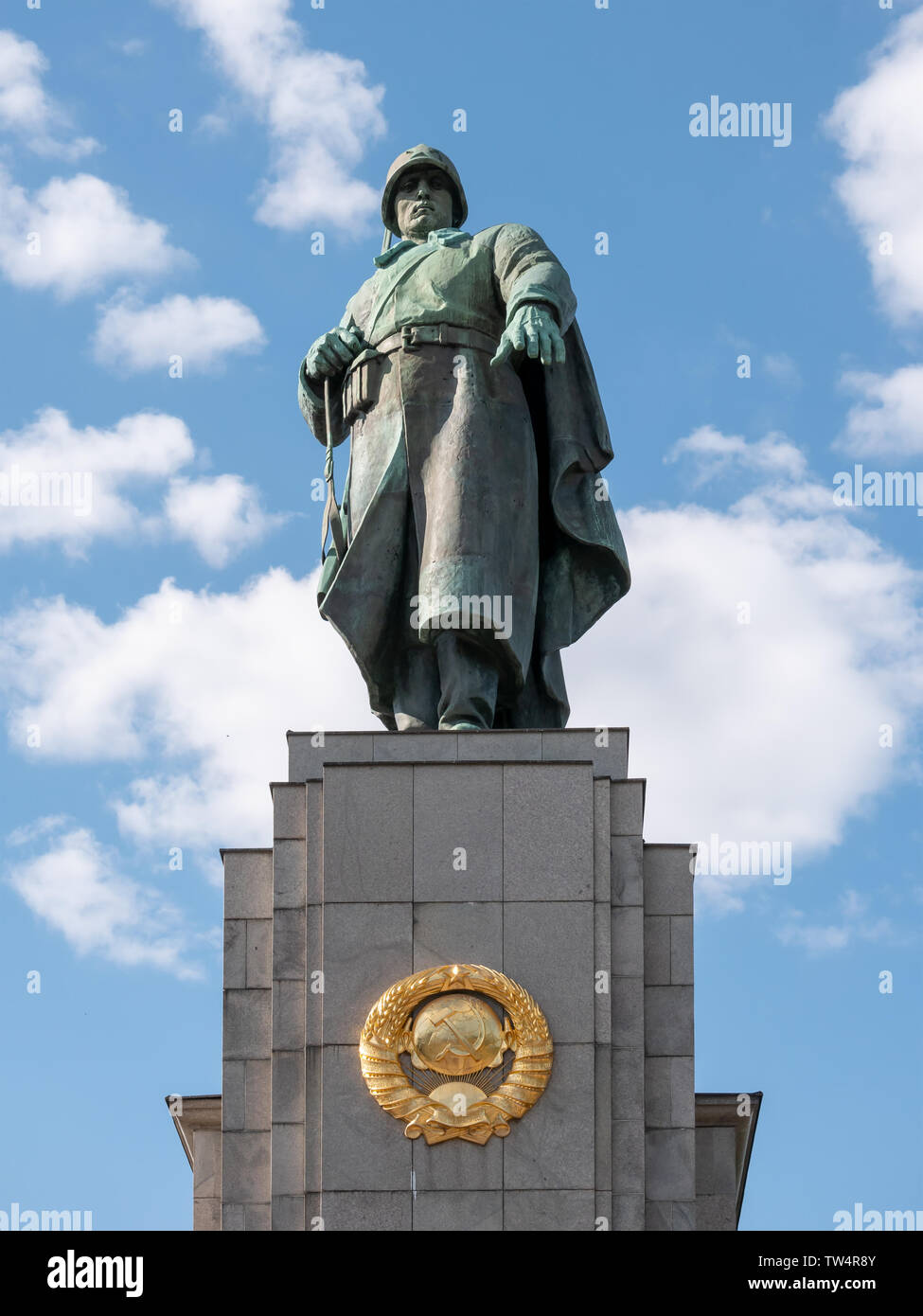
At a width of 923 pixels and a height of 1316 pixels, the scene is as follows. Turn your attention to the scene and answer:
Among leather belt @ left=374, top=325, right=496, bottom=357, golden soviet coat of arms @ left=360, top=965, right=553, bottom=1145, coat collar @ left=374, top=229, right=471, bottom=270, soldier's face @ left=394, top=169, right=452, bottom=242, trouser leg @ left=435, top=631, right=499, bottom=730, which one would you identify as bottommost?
golden soviet coat of arms @ left=360, top=965, right=553, bottom=1145

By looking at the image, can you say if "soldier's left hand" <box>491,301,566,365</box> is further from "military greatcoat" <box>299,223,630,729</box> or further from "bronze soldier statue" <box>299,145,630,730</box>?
"military greatcoat" <box>299,223,630,729</box>

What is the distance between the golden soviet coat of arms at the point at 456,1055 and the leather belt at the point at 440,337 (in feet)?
16.9

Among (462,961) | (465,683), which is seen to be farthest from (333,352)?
(462,961)

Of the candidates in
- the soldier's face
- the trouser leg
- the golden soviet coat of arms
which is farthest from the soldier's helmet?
the golden soviet coat of arms

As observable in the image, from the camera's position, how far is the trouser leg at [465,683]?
21625 mm

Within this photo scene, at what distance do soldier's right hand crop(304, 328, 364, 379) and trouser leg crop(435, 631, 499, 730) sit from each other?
2500 mm

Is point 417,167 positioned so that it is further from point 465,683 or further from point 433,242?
point 465,683

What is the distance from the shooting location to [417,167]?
2367 cm

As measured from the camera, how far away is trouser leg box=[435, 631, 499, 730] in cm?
2162

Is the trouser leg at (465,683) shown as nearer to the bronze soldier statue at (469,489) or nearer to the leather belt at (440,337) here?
the bronze soldier statue at (469,489)

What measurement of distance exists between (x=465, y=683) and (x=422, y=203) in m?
4.23

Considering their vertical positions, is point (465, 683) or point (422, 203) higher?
point (422, 203)
